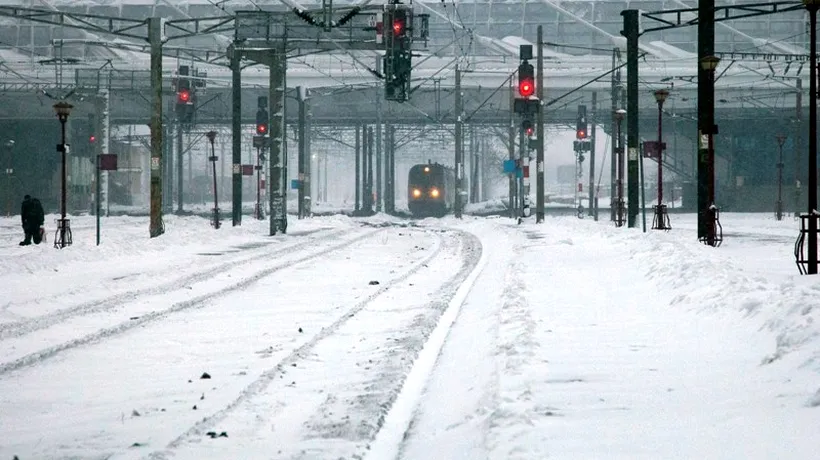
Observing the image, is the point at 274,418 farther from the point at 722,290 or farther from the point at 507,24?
the point at 507,24

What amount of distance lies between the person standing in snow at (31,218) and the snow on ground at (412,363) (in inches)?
429

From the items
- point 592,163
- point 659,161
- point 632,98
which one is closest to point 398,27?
point 632,98

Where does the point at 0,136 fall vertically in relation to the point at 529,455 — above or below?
above

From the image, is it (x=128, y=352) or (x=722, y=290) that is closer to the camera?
(x=128, y=352)

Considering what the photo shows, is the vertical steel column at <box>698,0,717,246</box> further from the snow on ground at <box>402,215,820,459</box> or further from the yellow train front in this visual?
the yellow train front

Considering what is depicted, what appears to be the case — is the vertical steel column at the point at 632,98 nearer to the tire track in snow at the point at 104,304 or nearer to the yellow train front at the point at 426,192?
the tire track in snow at the point at 104,304

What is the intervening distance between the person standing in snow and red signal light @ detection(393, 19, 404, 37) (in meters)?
10.4

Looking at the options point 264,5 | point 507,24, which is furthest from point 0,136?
point 507,24

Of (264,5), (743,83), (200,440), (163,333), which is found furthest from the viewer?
(264,5)

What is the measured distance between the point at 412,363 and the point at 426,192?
61740 mm

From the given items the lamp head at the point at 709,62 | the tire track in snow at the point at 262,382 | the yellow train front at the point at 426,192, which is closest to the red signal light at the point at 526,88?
the lamp head at the point at 709,62

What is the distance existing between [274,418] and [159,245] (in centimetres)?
1968

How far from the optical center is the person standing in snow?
1080 inches

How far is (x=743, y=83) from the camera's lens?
228ft
